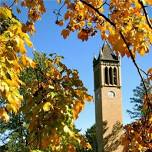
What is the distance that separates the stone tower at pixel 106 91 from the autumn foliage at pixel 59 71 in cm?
5323

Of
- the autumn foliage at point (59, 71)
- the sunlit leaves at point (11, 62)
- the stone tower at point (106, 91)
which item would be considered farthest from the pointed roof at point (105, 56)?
the sunlit leaves at point (11, 62)

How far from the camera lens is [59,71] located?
21.8ft

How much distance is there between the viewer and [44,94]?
5707 mm

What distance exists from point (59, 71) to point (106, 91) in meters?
58.4

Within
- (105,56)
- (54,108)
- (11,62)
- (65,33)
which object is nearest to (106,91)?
(105,56)

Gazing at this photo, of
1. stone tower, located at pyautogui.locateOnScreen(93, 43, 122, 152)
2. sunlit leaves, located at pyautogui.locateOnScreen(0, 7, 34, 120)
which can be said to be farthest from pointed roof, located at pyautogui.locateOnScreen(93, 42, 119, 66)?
sunlit leaves, located at pyautogui.locateOnScreen(0, 7, 34, 120)

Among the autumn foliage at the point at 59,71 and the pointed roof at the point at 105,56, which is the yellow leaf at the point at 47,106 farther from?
the pointed roof at the point at 105,56

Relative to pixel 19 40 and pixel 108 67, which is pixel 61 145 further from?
pixel 108 67

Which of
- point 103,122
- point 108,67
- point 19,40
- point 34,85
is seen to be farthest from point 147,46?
point 108,67

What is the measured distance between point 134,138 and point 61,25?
5.89 feet

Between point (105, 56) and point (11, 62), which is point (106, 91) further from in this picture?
point (11, 62)

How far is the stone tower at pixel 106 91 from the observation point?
2452 inches

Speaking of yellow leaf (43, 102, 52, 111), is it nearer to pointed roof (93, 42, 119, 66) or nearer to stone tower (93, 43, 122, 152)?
stone tower (93, 43, 122, 152)

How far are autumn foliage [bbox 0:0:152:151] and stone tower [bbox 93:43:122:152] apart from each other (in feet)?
175
